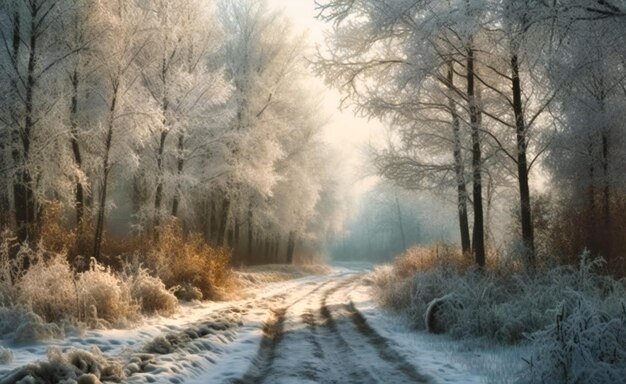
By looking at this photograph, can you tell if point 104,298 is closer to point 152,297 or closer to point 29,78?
point 152,297

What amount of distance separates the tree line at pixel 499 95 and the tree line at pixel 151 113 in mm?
5040

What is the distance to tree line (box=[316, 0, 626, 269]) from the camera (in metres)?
8.25

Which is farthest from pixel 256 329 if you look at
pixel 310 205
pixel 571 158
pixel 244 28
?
pixel 310 205

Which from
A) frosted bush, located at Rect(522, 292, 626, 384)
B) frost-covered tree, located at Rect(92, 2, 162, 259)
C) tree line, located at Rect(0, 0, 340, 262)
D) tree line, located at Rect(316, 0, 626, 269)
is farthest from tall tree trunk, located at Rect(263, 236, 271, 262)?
frosted bush, located at Rect(522, 292, 626, 384)

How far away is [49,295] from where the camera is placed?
25.0 feet

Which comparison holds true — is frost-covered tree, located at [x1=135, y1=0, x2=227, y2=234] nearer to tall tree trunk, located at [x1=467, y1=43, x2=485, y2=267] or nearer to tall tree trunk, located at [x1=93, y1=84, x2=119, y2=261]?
tall tree trunk, located at [x1=93, y1=84, x2=119, y2=261]

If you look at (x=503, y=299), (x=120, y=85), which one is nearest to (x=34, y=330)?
(x=120, y=85)

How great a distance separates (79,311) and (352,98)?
809 cm

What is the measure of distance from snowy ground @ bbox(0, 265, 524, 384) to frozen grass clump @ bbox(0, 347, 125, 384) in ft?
0.42

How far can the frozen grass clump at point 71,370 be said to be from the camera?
15.3ft

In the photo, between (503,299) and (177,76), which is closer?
(503,299)

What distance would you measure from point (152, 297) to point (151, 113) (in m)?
4.84

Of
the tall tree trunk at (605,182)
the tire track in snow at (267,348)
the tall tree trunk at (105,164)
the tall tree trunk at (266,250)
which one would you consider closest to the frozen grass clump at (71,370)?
the tire track in snow at (267,348)

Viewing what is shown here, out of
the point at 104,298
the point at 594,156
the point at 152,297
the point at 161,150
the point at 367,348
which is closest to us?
the point at 367,348
